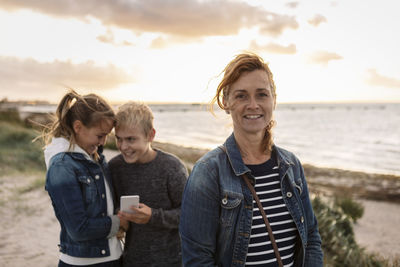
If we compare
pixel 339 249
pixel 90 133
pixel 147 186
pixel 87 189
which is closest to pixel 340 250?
pixel 339 249

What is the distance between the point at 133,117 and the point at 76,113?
0.45 meters

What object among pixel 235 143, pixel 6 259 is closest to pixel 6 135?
pixel 6 259

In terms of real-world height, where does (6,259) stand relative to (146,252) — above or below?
below

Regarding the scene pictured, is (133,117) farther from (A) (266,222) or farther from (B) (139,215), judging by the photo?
(A) (266,222)

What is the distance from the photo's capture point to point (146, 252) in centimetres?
264

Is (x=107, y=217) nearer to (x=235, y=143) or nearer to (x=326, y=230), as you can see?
(x=235, y=143)

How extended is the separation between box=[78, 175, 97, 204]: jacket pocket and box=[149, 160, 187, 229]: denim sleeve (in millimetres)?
486

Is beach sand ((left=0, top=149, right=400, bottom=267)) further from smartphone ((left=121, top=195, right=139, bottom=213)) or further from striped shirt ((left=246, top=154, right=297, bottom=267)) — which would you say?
striped shirt ((left=246, top=154, right=297, bottom=267))

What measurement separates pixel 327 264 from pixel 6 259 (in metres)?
5.08

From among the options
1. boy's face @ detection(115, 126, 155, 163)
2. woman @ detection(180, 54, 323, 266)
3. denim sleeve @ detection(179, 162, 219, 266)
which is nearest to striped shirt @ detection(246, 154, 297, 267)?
woman @ detection(180, 54, 323, 266)

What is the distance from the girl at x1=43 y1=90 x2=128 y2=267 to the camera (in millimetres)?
2316

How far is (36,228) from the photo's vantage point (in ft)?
21.8

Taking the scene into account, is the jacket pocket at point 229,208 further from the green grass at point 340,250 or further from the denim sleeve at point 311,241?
the green grass at point 340,250

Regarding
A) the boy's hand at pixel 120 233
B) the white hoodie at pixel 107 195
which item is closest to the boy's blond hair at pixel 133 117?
the white hoodie at pixel 107 195
